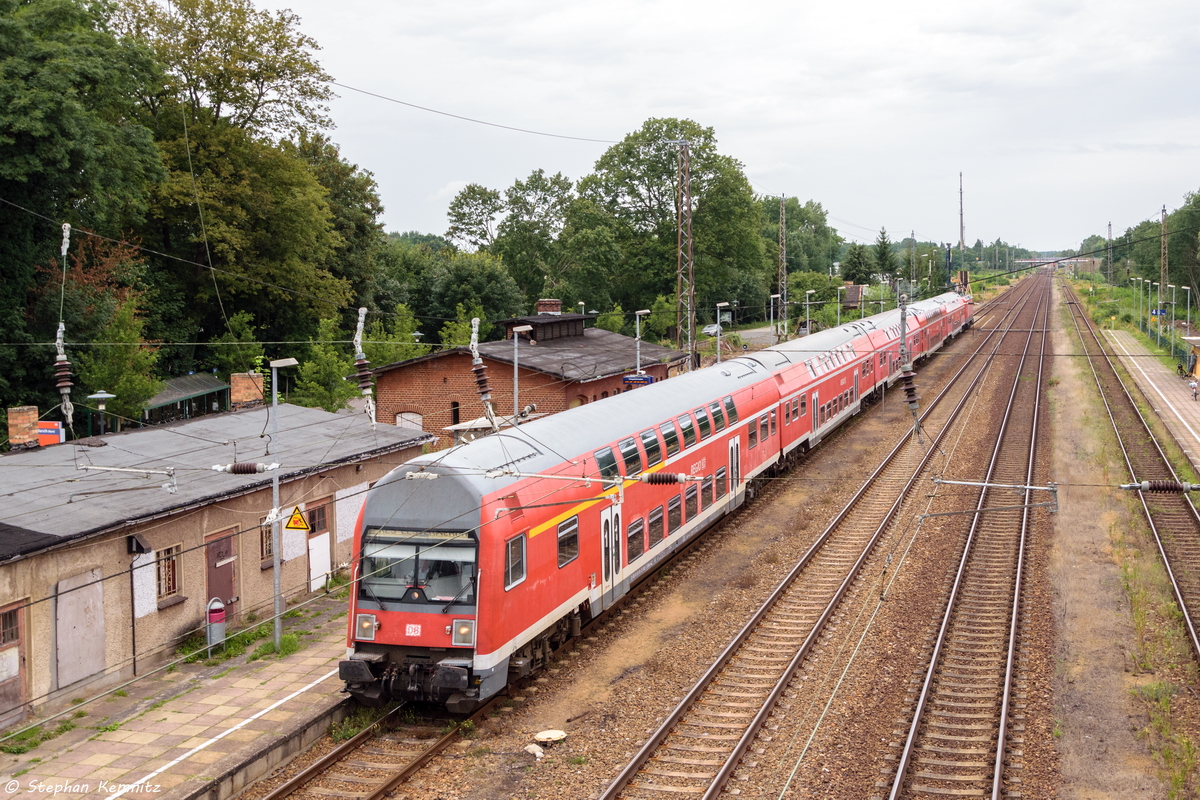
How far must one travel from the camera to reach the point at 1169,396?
4478 centimetres

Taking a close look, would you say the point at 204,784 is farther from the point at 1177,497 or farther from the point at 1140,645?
the point at 1177,497

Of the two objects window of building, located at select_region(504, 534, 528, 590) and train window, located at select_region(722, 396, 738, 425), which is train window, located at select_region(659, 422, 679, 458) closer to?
train window, located at select_region(722, 396, 738, 425)

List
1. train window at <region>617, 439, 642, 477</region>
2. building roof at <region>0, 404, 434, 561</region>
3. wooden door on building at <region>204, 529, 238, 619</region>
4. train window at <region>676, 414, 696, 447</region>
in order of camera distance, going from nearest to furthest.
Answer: building roof at <region>0, 404, 434, 561</region> < wooden door on building at <region>204, 529, 238, 619</region> < train window at <region>617, 439, 642, 477</region> < train window at <region>676, 414, 696, 447</region>

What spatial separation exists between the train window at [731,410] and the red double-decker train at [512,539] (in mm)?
1611

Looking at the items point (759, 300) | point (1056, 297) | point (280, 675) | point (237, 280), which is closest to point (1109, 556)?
point (280, 675)

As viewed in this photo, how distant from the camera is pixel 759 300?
8700 centimetres

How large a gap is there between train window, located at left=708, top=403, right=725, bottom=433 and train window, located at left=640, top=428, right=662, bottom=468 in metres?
3.41

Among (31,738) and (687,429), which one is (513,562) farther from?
(687,429)

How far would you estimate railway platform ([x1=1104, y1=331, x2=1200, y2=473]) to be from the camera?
111 feet

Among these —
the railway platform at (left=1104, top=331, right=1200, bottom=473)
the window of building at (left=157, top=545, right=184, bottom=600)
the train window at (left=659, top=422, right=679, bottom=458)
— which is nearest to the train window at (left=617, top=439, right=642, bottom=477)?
the train window at (left=659, top=422, right=679, bottom=458)

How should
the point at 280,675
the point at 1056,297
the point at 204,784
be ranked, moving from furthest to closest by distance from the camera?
the point at 1056,297, the point at 280,675, the point at 204,784

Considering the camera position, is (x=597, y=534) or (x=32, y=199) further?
(x=32, y=199)

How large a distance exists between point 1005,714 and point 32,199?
32126 mm

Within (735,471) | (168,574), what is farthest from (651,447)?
(168,574)
